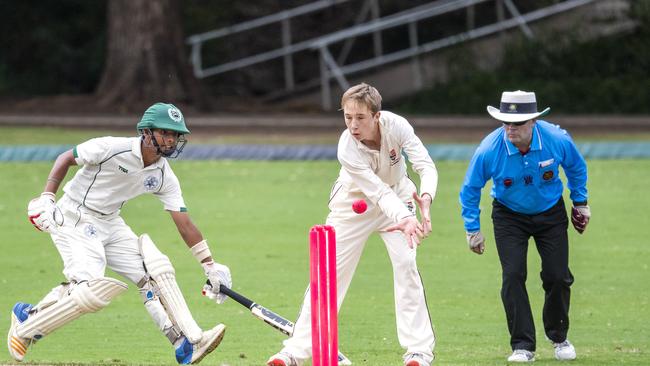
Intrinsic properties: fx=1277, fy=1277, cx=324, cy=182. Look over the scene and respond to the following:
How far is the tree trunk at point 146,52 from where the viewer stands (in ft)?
76.0

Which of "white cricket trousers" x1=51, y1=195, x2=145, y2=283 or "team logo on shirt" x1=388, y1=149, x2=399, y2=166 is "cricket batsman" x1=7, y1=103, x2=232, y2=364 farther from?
"team logo on shirt" x1=388, y1=149, x2=399, y2=166

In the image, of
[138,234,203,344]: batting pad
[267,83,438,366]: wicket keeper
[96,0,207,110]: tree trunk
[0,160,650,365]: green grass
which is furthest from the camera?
[96,0,207,110]: tree trunk

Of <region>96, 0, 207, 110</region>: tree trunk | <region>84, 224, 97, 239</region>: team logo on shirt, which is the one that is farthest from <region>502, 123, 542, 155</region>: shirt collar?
<region>96, 0, 207, 110</region>: tree trunk

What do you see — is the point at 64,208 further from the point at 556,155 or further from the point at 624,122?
the point at 624,122

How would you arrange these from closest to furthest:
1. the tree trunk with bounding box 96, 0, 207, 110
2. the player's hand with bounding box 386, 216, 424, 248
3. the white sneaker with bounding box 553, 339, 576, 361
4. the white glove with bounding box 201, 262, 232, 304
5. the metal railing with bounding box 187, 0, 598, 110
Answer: the player's hand with bounding box 386, 216, 424, 248, the white glove with bounding box 201, 262, 232, 304, the white sneaker with bounding box 553, 339, 576, 361, the tree trunk with bounding box 96, 0, 207, 110, the metal railing with bounding box 187, 0, 598, 110

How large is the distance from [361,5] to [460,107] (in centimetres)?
365

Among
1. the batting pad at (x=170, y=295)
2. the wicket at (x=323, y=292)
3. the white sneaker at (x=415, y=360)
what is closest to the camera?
the wicket at (x=323, y=292)

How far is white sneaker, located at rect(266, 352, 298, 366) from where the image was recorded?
753cm

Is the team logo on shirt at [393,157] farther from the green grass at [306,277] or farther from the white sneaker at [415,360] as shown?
the green grass at [306,277]

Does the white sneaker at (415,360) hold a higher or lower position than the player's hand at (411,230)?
lower

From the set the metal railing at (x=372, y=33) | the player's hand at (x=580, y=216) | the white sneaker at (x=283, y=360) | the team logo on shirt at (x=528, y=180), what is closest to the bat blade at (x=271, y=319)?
the white sneaker at (x=283, y=360)

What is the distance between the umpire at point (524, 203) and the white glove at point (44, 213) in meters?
2.54

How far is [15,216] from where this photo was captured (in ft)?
49.4

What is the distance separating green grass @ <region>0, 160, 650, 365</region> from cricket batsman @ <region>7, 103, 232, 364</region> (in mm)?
494
